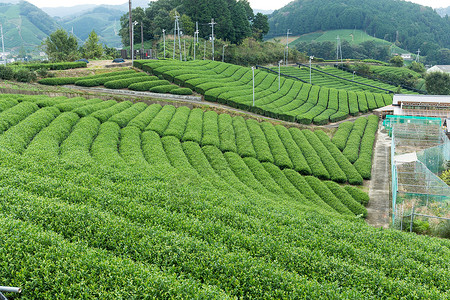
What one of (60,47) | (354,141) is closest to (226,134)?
(354,141)

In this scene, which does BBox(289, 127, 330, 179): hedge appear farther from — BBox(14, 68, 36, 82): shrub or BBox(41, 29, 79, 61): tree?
BBox(41, 29, 79, 61): tree

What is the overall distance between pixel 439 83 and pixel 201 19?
52187 millimetres

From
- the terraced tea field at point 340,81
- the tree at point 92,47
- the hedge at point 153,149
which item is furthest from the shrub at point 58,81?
the terraced tea field at point 340,81

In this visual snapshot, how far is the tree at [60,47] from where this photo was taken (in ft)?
187

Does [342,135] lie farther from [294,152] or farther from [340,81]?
[340,81]

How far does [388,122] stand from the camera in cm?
4053

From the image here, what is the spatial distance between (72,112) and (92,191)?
48.2ft

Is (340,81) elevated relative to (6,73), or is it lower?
elevated

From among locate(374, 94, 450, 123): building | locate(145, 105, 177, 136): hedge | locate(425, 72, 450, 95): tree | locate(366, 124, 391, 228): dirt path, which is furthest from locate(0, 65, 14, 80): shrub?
locate(425, 72, 450, 95): tree

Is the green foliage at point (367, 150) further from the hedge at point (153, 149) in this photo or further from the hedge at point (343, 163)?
the hedge at point (153, 149)

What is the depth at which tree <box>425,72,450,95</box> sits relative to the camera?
201ft

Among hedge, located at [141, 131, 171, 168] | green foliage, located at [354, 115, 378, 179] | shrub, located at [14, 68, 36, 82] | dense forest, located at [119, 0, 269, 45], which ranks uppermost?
dense forest, located at [119, 0, 269, 45]

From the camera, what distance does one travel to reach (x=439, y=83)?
61594 mm

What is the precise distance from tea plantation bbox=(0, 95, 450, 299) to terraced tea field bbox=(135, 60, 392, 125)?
21.5 m
